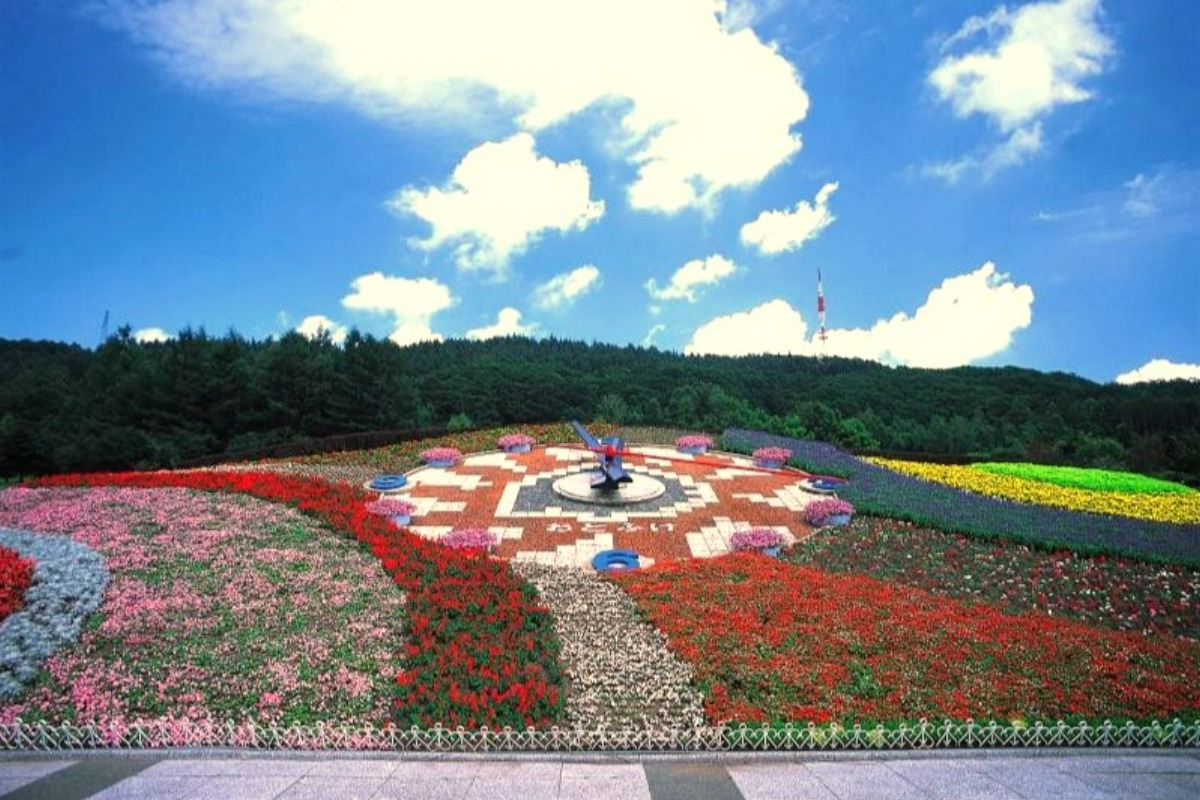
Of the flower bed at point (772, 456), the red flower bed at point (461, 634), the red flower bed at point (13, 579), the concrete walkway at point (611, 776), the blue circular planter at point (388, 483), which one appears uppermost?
the flower bed at point (772, 456)

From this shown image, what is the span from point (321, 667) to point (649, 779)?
4.35m

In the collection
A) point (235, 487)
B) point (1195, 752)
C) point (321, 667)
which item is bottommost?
point (1195, 752)

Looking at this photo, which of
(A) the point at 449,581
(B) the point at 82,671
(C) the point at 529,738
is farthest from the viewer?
(A) the point at 449,581

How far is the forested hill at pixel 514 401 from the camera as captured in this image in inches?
1372

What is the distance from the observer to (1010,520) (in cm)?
1689

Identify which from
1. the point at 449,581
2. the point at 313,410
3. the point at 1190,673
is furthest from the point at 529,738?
the point at 313,410

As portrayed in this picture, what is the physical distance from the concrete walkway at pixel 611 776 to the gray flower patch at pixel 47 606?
1.62 m

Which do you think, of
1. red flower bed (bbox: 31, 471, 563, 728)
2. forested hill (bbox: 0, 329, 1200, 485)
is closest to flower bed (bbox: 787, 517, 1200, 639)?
red flower bed (bbox: 31, 471, 563, 728)

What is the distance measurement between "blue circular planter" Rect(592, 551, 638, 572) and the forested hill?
1676cm

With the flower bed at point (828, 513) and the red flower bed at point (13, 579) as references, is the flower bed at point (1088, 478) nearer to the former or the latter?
the flower bed at point (828, 513)

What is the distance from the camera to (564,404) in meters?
53.2

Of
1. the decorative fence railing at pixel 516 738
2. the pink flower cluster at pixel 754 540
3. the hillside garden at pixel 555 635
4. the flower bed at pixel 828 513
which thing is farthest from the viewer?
the flower bed at pixel 828 513

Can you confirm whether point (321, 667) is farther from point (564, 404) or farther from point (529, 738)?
point (564, 404)

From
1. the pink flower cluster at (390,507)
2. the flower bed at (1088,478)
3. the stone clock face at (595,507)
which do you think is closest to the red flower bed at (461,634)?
the pink flower cluster at (390,507)
